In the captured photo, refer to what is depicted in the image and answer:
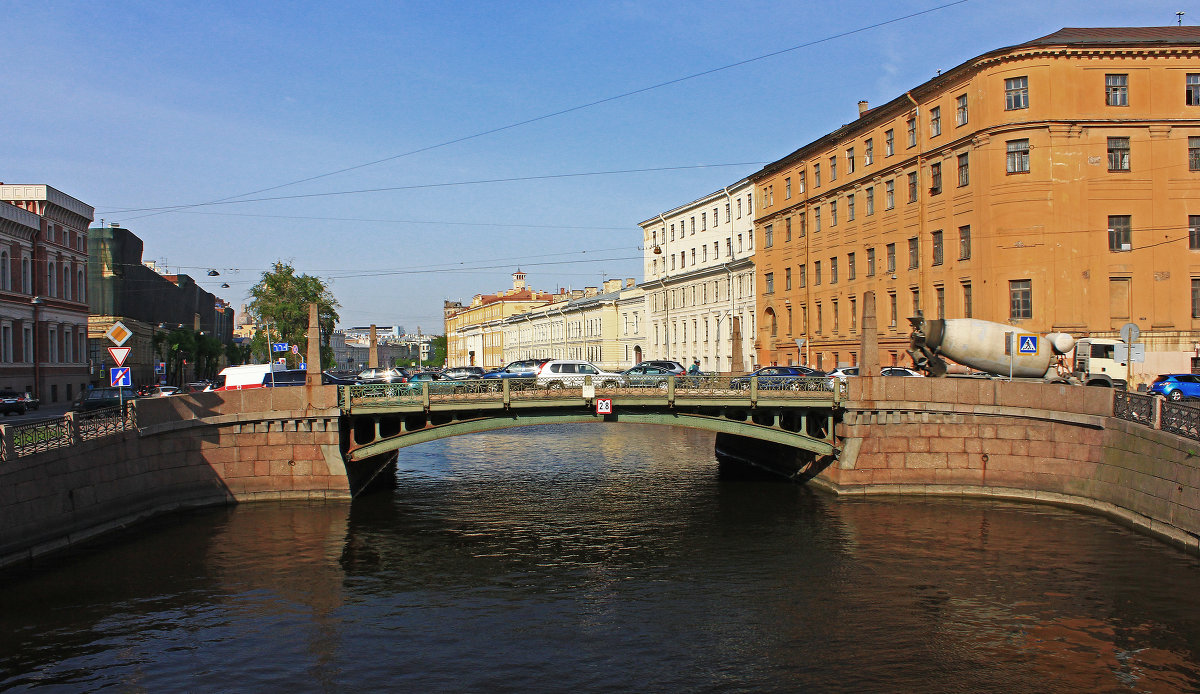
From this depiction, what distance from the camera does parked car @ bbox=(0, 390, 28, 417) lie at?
160 feet

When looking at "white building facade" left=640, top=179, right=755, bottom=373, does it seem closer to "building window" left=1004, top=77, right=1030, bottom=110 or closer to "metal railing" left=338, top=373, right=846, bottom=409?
"building window" left=1004, top=77, right=1030, bottom=110

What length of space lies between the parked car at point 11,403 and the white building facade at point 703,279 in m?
48.7

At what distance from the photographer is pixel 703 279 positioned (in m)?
90.1

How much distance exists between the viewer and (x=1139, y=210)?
46.5 metres

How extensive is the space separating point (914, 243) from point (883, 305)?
4.86m

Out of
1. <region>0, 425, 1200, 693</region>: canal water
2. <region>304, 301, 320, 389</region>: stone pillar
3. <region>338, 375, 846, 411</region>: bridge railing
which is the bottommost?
<region>0, 425, 1200, 693</region>: canal water

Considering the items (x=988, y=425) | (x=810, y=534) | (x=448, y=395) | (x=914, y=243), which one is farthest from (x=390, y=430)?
(x=914, y=243)

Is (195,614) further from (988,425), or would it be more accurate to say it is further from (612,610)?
(988,425)

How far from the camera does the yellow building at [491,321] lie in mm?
166625

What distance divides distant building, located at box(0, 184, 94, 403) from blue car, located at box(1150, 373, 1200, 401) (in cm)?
6447

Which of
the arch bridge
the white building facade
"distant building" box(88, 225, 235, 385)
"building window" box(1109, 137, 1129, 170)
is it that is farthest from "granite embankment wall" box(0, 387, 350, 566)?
"distant building" box(88, 225, 235, 385)

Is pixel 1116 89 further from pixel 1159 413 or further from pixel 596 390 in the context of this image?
pixel 596 390

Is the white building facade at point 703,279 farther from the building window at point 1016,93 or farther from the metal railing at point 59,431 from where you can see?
the metal railing at point 59,431

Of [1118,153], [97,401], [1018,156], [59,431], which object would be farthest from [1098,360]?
[97,401]
